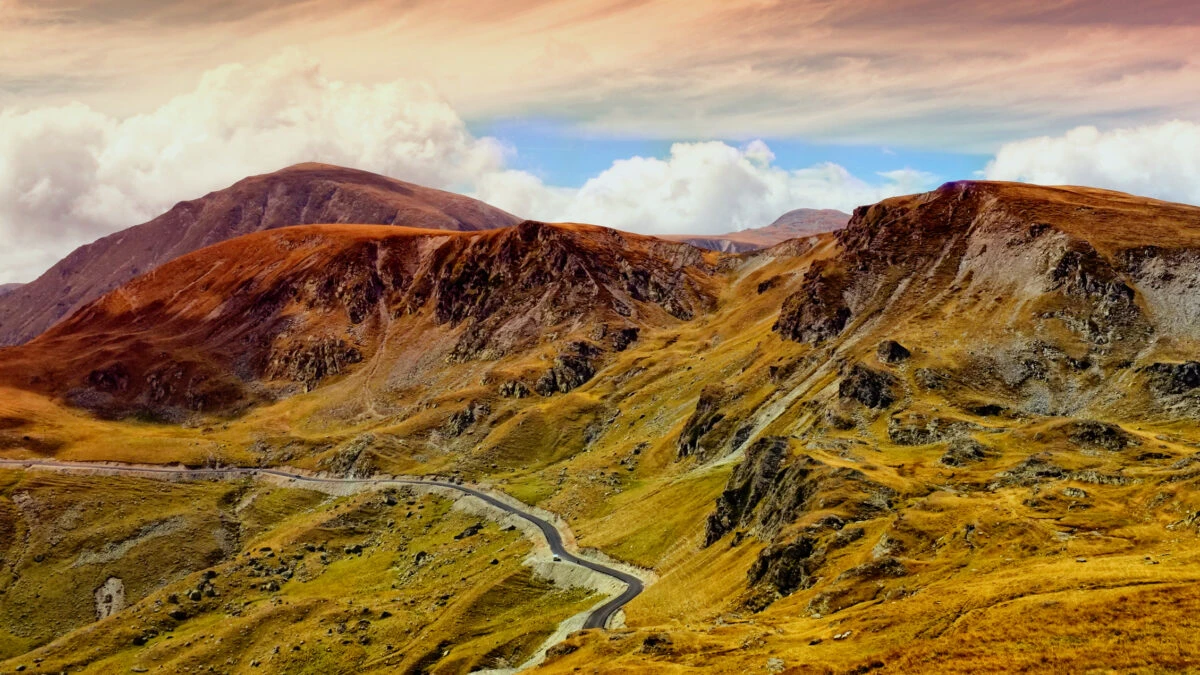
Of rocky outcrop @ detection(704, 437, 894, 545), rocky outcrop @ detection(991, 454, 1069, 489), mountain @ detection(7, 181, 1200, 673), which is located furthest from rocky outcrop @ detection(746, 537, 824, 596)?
rocky outcrop @ detection(991, 454, 1069, 489)

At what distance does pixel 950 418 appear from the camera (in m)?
149

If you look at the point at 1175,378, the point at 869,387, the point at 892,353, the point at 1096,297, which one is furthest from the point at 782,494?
the point at 1096,297

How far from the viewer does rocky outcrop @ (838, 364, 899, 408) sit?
162625mm

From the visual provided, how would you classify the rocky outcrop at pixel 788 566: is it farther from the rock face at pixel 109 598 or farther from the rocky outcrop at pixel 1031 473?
the rock face at pixel 109 598

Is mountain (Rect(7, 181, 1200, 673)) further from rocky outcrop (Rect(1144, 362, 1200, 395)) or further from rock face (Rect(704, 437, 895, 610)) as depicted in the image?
rocky outcrop (Rect(1144, 362, 1200, 395))

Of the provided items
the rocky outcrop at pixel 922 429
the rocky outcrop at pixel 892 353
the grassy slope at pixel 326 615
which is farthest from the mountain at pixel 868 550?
the rocky outcrop at pixel 892 353

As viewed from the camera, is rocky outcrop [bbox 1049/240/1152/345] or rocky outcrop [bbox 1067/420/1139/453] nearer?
rocky outcrop [bbox 1067/420/1139/453]

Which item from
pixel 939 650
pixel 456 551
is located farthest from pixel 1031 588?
pixel 456 551

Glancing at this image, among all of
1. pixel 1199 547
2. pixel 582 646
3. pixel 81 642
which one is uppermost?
pixel 1199 547

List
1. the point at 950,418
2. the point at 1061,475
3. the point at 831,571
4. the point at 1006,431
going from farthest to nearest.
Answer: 1. the point at 950,418
2. the point at 1006,431
3. the point at 1061,475
4. the point at 831,571

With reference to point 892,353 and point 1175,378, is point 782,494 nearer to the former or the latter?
point 892,353

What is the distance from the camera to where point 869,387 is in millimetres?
165000

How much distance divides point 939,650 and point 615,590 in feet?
259

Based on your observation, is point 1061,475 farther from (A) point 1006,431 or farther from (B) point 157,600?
(B) point 157,600
